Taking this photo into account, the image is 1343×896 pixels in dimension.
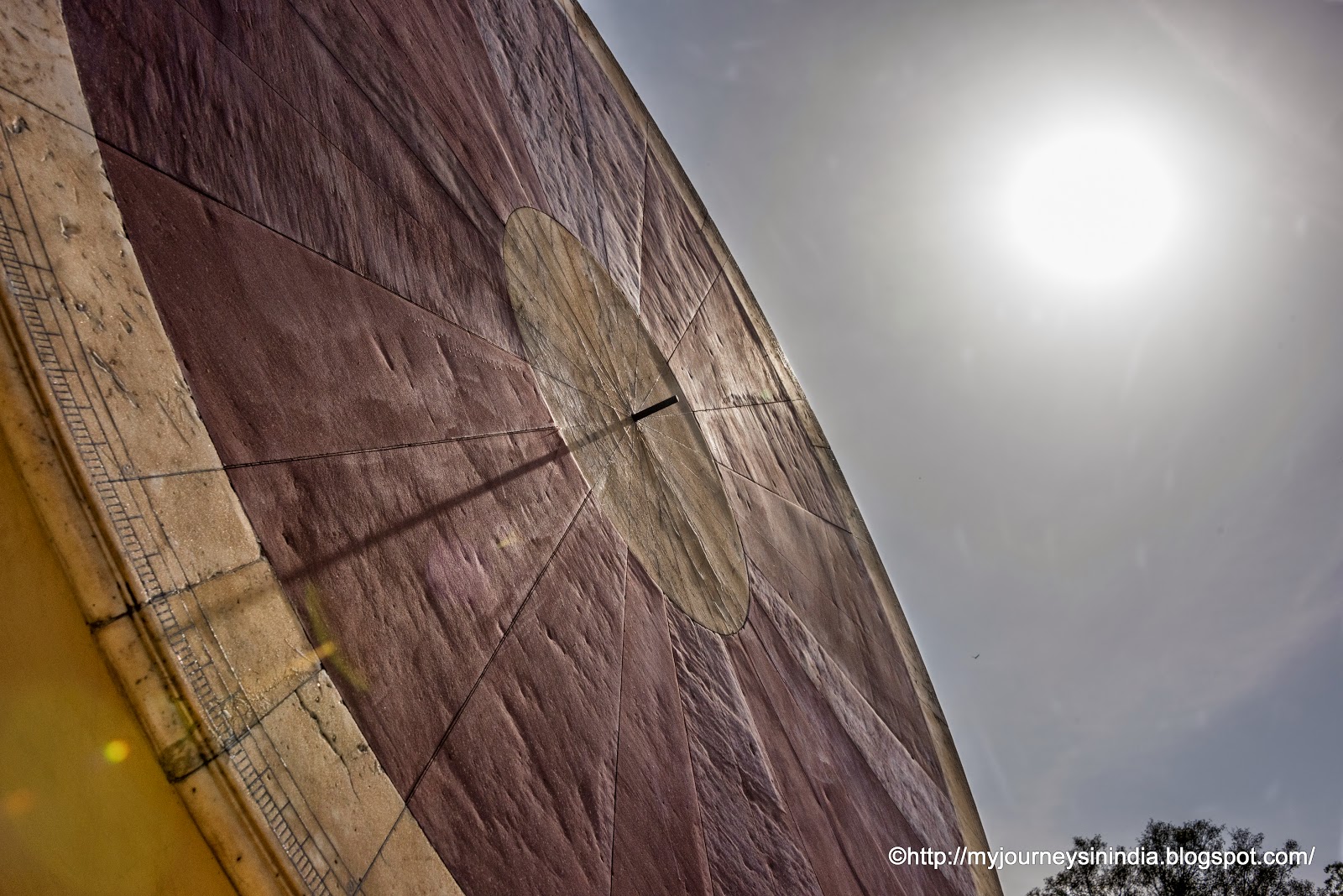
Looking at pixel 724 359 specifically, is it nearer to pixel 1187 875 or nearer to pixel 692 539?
pixel 692 539

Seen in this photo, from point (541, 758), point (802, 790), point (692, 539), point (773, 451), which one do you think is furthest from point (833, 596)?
point (541, 758)

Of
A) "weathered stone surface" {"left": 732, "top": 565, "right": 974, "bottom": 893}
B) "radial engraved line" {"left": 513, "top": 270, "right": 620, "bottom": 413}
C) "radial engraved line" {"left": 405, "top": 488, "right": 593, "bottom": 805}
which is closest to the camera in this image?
"radial engraved line" {"left": 405, "top": 488, "right": 593, "bottom": 805}

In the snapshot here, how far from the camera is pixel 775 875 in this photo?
126 inches

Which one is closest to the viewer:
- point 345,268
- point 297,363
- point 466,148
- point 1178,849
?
point 297,363

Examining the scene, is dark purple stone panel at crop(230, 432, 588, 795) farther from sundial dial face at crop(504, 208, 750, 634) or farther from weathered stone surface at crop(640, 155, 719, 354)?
weathered stone surface at crop(640, 155, 719, 354)

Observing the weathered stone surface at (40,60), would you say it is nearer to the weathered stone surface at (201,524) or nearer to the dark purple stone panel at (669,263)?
the weathered stone surface at (201,524)

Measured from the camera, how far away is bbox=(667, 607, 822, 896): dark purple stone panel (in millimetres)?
3004

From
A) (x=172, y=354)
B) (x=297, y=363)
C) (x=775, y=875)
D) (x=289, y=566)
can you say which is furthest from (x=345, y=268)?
(x=775, y=875)

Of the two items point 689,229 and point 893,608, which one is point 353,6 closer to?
point 689,229

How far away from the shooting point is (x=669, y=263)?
5.86 metres

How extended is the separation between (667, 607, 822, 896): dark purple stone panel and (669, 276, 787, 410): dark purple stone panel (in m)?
2.10

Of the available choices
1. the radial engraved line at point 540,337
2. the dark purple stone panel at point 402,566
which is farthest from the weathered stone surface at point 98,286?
the radial engraved line at point 540,337

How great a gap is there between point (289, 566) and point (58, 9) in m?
1.23

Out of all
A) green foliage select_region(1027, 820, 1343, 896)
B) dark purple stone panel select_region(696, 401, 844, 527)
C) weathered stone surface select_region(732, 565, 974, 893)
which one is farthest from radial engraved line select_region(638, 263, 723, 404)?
green foliage select_region(1027, 820, 1343, 896)
